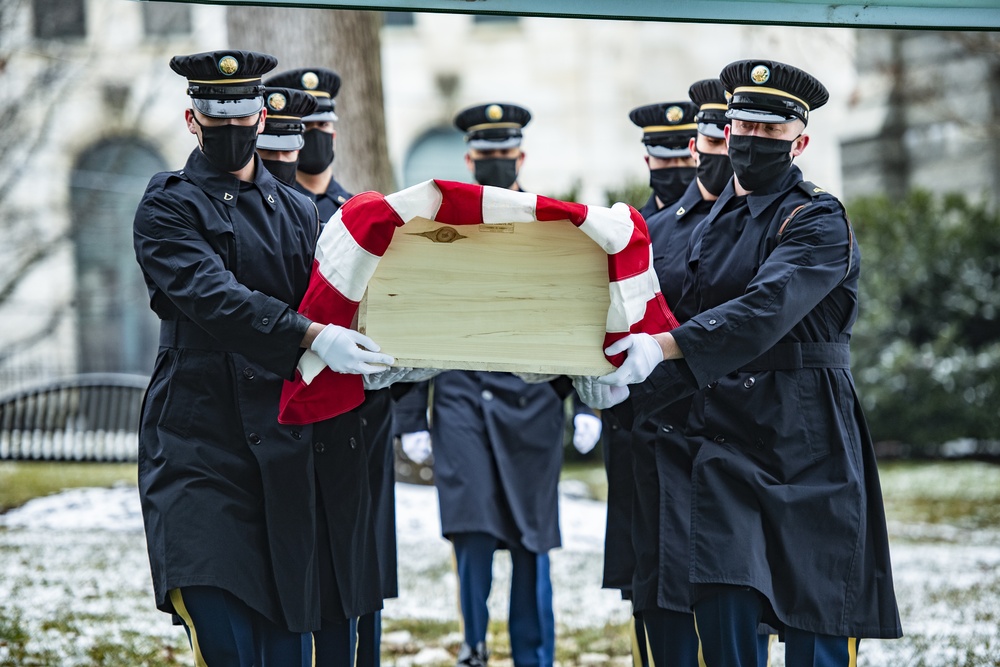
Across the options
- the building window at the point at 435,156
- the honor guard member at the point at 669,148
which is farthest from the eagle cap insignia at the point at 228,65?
the building window at the point at 435,156

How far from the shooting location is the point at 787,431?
175 inches

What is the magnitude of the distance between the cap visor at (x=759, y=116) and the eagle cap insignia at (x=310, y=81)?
239 cm

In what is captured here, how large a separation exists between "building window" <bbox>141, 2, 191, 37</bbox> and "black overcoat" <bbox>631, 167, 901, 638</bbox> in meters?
19.3

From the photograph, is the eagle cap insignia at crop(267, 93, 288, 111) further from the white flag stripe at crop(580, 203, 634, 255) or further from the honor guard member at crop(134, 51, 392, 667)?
the white flag stripe at crop(580, 203, 634, 255)

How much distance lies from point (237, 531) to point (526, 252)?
133 centimetres

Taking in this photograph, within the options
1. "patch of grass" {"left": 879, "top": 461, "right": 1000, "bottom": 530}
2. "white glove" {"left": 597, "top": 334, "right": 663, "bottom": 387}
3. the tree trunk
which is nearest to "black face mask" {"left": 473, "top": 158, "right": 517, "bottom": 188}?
"white glove" {"left": 597, "top": 334, "right": 663, "bottom": 387}

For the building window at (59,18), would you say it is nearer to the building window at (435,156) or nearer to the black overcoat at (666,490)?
the building window at (435,156)

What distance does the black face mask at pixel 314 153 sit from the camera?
5.94 metres

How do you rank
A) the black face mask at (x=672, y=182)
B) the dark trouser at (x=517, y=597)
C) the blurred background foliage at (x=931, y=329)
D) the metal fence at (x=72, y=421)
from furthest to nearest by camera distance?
1. the blurred background foliage at (x=931, y=329)
2. the metal fence at (x=72, y=421)
3. the dark trouser at (x=517, y=597)
4. the black face mask at (x=672, y=182)

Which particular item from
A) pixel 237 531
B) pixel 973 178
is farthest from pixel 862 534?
pixel 973 178

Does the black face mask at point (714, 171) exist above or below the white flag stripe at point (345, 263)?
above

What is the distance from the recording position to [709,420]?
462cm

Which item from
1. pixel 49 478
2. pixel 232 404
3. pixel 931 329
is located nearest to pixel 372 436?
pixel 232 404

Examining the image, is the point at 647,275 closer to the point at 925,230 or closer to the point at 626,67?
the point at 925,230
